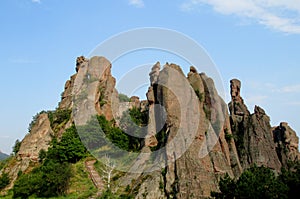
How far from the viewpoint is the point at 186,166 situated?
3656 cm

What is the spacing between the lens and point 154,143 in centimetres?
4303

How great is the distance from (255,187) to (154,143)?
58.3 ft

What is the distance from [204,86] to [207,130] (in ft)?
24.9

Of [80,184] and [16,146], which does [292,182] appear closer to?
[80,184]

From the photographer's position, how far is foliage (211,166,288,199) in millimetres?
25469

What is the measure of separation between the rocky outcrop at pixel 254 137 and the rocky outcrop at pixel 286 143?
10.9 feet

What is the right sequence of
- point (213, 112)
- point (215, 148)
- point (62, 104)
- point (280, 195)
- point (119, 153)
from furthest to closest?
point (62, 104) → point (119, 153) → point (213, 112) → point (215, 148) → point (280, 195)

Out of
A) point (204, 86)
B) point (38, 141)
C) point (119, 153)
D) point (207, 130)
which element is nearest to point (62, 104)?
point (38, 141)

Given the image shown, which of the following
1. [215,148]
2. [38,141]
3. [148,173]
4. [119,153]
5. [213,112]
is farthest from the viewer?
[38,141]

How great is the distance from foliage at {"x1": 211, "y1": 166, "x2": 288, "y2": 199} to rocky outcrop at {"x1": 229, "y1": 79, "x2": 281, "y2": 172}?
64.6ft

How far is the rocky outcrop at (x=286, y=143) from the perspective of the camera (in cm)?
5294

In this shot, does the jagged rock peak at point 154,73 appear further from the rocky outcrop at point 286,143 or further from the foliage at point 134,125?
the rocky outcrop at point 286,143

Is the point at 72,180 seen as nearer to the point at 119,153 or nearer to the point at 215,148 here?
the point at 119,153

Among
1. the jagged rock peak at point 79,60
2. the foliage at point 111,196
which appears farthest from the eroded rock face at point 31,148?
the foliage at point 111,196
